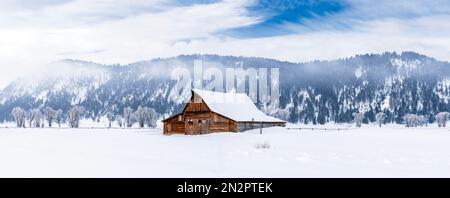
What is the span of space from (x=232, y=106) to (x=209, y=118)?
6.26m

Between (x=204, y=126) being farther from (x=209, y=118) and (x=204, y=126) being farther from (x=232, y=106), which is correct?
(x=232, y=106)

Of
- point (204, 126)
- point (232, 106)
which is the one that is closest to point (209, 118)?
point (204, 126)

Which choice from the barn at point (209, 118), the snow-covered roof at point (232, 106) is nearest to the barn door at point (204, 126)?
the barn at point (209, 118)

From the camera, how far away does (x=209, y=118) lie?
51.5 meters

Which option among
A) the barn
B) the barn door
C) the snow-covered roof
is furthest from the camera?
the snow-covered roof

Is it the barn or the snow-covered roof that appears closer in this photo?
the barn

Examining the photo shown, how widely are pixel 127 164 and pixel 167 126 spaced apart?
38283mm

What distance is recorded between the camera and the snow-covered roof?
172ft

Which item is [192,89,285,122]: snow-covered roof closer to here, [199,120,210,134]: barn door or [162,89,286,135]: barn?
[162,89,286,135]: barn

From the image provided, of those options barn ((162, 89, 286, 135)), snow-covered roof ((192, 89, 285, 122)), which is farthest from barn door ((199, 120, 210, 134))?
snow-covered roof ((192, 89, 285, 122))

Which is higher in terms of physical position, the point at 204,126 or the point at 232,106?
the point at 232,106

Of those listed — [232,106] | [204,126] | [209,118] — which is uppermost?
[232,106]

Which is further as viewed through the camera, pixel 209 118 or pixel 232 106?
pixel 232 106
